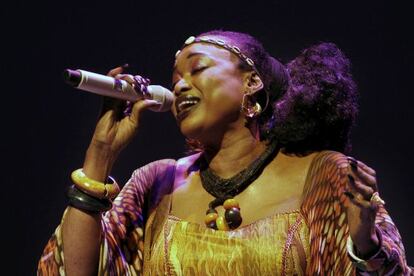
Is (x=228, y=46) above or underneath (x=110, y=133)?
above

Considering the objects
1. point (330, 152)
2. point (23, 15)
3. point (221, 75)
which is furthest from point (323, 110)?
point (23, 15)

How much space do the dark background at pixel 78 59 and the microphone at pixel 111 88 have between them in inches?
31.2

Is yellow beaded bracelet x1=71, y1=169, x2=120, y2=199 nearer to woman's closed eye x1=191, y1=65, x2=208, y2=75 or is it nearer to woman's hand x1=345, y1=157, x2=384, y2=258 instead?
woman's closed eye x1=191, y1=65, x2=208, y2=75

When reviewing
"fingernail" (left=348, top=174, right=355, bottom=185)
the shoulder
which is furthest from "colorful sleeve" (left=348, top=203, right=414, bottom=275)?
the shoulder

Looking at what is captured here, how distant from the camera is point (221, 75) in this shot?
2.12 m

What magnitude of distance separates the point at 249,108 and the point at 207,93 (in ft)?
0.53

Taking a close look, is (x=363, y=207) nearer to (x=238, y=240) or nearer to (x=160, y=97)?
(x=238, y=240)

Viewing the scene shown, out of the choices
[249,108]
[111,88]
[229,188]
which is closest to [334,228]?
[229,188]

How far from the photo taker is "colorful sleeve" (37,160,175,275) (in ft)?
6.52

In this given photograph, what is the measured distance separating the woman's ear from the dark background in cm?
48

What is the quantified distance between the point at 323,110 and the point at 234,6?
34.9 inches

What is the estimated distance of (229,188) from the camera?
6.82ft

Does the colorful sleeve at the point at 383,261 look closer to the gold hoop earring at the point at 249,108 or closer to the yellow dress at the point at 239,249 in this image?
the yellow dress at the point at 239,249

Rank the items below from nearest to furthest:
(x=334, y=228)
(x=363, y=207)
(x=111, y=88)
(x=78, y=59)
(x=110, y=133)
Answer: (x=363, y=207), (x=334, y=228), (x=111, y=88), (x=110, y=133), (x=78, y=59)
